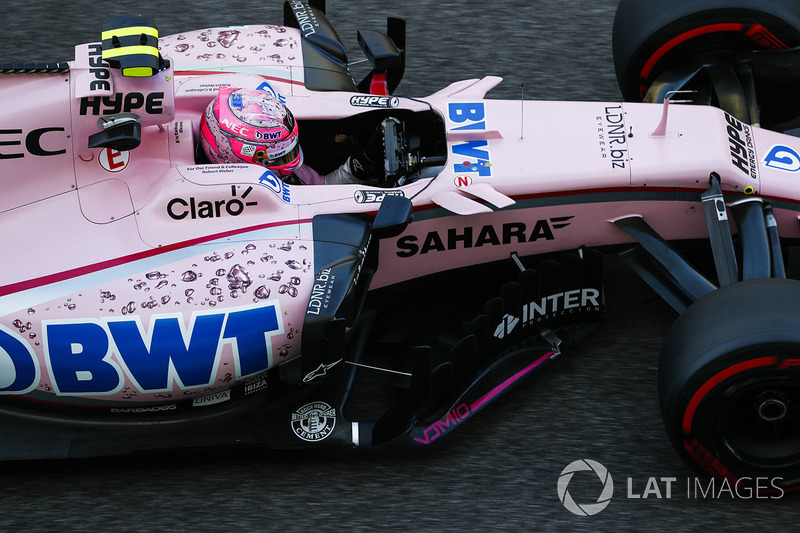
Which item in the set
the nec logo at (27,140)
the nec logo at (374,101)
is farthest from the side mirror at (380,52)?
the nec logo at (27,140)

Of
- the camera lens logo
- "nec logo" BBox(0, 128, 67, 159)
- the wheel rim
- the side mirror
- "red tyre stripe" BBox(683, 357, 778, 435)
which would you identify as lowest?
the camera lens logo

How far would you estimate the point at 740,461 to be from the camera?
11.7 ft

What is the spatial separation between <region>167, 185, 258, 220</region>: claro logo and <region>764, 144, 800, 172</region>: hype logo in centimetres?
227

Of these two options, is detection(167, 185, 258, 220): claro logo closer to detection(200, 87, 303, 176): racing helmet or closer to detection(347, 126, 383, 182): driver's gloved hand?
detection(200, 87, 303, 176): racing helmet

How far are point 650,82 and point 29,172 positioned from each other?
296 centimetres

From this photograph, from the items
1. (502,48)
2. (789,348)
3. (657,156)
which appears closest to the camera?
Result: (789,348)

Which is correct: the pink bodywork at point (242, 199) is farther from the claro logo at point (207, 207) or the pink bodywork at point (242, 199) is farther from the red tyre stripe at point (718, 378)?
the red tyre stripe at point (718, 378)

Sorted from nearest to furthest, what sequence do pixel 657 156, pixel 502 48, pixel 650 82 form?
pixel 657 156 → pixel 650 82 → pixel 502 48

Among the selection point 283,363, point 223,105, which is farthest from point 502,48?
point 283,363

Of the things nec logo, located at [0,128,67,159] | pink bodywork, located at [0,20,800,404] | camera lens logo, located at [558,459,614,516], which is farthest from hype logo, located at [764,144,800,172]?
nec logo, located at [0,128,67,159]

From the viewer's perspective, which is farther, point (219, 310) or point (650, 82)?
point (650, 82)

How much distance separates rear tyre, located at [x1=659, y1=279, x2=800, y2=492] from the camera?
3.25m

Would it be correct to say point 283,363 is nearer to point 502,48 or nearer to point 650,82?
point 650,82

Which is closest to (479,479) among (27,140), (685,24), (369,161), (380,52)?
(369,161)
